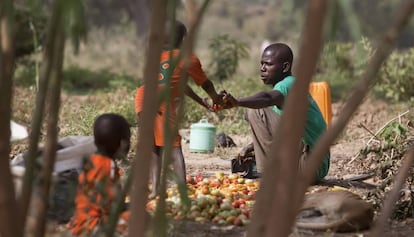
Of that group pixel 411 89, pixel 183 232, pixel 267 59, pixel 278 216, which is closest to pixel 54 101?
pixel 278 216

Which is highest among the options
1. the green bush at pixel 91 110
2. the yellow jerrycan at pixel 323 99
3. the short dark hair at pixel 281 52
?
the short dark hair at pixel 281 52

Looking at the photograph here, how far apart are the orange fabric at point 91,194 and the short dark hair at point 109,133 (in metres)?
0.09

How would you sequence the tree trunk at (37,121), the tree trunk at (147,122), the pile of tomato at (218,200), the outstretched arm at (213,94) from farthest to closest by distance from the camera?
the outstretched arm at (213,94)
the pile of tomato at (218,200)
the tree trunk at (37,121)
the tree trunk at (147,122)

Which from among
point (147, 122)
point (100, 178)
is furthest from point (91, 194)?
point (147, 122)

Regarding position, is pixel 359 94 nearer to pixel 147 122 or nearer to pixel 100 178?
pixel 147 122

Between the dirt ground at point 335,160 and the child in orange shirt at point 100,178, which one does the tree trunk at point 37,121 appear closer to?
the child in orange shirt at point 100,178

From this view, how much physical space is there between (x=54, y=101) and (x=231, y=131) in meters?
6.96

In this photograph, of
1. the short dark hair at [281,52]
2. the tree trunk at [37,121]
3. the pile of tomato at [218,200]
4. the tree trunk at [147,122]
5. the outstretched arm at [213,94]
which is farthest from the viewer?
the short dark hair at [281,52]

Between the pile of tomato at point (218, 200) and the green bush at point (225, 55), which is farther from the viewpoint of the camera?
the green bush at point (225, 55)

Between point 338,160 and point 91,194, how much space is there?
445 cm

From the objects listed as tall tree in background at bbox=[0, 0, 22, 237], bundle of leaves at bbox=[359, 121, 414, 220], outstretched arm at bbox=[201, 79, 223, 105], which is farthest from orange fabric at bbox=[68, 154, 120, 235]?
bundle of leaves at bbox=[359, 121, 414, 220]

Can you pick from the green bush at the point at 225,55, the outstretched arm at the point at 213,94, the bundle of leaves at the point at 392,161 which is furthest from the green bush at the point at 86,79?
the outstretched arm at the point at 213,94

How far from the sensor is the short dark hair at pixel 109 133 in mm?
4281

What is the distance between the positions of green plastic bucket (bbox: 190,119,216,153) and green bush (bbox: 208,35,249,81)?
6371 mm
